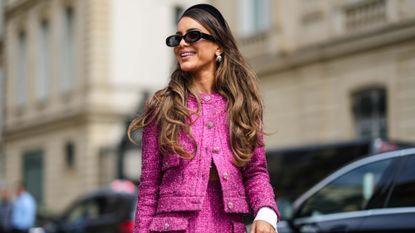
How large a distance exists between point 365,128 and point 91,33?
13555 millimetres

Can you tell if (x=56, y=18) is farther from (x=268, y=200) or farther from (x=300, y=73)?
(x=268, y=200)

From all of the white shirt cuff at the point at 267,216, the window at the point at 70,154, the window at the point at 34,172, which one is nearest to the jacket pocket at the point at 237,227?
the white shirt cuff at the point at 267,216

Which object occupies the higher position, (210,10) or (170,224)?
(210,10)

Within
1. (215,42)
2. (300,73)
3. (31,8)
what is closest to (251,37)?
(300,73)

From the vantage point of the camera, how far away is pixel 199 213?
10.7 ft

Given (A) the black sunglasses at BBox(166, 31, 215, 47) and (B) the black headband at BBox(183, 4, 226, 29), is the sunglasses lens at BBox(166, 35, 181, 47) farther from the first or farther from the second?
(B) the black headband at BBox(183, 4, 226, 29)

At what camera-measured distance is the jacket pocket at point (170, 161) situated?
330 cm

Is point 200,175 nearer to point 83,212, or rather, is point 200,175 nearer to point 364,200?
point 364,200

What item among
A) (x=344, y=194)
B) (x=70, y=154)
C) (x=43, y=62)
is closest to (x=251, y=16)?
(x=70, y=154)

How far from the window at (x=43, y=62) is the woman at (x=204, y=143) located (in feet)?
99.1

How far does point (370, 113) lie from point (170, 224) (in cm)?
1478

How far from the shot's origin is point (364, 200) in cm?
638

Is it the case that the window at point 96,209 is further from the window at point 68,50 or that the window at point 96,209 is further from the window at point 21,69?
the window at point 21,69

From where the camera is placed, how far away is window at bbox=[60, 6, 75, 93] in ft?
101
